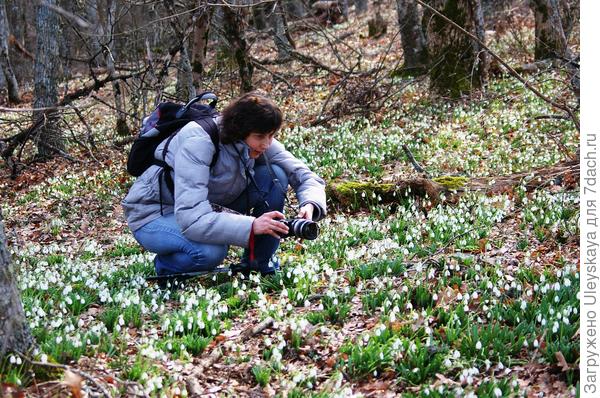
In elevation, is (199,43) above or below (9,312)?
above

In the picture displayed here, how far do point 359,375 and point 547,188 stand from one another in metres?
4.19

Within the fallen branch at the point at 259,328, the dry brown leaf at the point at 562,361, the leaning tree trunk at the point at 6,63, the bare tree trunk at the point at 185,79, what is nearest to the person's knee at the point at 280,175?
the fallen branch at the point at 259,328

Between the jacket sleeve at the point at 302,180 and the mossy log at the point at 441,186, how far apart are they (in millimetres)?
2129

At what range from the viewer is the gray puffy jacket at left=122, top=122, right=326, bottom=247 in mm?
4582

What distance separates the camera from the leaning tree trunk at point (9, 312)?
129 inches

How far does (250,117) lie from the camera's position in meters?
4.52

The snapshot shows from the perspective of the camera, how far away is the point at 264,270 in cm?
513

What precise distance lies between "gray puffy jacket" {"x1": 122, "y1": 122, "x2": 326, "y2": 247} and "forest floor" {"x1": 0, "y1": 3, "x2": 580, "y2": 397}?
0.47 metres

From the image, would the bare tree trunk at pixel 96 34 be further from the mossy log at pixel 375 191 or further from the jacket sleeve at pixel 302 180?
the mossy log at pixel 375 191

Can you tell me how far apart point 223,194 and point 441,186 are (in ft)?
9.83

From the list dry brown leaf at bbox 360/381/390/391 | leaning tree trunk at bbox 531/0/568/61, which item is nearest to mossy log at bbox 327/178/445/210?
dry brown leaf at bbox 360/381/390/391

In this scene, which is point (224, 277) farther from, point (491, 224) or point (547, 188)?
point (547, 188)

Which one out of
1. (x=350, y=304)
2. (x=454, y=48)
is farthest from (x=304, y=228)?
(x=454, y=48)

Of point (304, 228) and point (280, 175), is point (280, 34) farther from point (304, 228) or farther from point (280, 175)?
point (304, 228)
